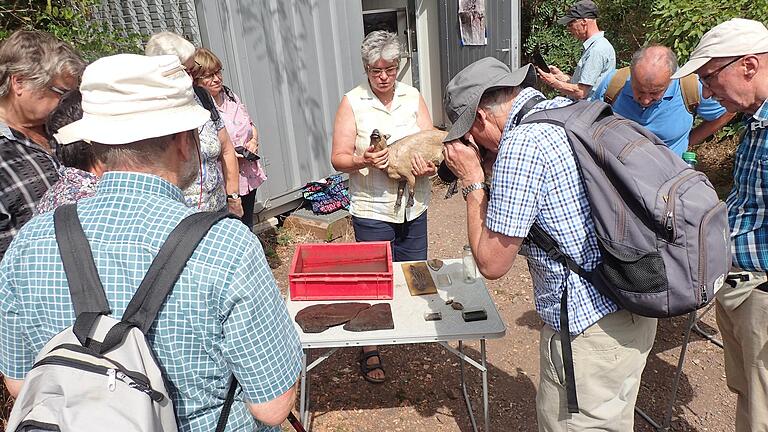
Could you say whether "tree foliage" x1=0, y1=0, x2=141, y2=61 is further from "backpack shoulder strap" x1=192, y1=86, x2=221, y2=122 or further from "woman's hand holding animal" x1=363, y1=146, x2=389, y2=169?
"woman's hand holding animal" x1=363, y1=146, x2=389, y2=169

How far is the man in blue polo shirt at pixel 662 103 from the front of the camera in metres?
3.36

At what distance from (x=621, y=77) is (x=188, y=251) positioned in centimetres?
385

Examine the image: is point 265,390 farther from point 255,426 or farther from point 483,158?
point 483,158

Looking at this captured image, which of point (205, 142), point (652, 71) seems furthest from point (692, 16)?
point (205, 142)

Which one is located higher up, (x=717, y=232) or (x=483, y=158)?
(x=483, y=158)

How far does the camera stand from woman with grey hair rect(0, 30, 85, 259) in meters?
2.16

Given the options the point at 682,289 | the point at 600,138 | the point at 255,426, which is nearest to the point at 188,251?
the point at 255,426

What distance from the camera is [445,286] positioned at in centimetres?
301

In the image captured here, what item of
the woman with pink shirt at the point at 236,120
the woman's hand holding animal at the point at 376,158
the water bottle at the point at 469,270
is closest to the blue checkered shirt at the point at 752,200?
the water bottle at the point at 469,270

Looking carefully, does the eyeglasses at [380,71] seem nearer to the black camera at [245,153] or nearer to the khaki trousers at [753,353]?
the black camera at [245,153]

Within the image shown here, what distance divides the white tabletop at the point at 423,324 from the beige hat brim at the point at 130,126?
154 cm

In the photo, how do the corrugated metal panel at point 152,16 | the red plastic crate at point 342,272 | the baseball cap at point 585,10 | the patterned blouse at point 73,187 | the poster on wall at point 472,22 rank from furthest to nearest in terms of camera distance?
the poster on wall at point 472,22 < the baseball cap at point 585,10 < the corrugated metal panel at point 152,16 < the red plastic crate at point 342,272 < the patterned blouse at point 73,187

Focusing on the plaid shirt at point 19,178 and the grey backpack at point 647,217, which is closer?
the grey backpack at point 647,217

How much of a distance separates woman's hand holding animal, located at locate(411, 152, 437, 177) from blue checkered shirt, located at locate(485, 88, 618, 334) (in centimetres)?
124
